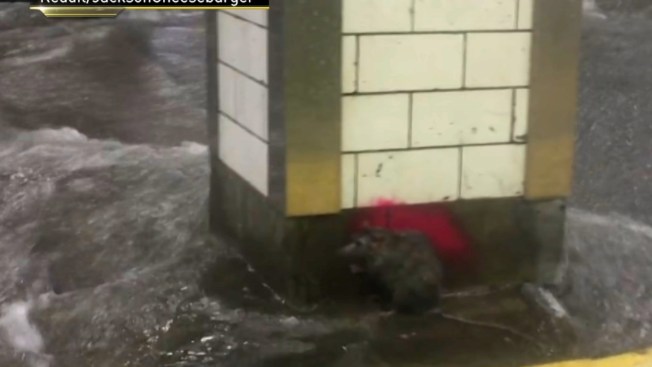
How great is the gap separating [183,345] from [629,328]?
1261 mm

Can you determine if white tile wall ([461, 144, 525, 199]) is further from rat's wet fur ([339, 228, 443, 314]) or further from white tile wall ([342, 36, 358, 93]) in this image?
white tile wall ([342, 36, 358, 93])

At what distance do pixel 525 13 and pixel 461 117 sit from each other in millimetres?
351

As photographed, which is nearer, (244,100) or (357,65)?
(357,65)

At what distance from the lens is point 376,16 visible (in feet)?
8.62

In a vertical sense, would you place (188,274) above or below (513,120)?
below

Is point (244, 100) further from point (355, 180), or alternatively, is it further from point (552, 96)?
point (552, 96)

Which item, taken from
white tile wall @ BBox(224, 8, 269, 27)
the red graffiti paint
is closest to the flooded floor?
the red graffiti paint

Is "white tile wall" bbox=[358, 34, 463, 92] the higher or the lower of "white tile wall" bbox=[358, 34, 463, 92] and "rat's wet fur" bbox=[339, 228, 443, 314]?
the higher

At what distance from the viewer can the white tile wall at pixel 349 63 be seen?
8.61 ft

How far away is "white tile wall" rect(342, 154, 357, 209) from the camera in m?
2.71

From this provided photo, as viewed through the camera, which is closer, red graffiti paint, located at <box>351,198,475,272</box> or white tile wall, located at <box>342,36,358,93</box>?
white tile wall, located at <box>342,36,358,93</box>

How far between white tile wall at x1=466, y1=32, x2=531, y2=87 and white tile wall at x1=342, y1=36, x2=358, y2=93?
35 centimetres

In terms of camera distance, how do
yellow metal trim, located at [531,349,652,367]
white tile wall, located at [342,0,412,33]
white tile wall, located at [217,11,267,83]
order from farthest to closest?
white tile wall, located at [217,11,267,83] → white tile wall, located at [342,0,412,33] → yellow metal trim, located at [531,349,652,367]

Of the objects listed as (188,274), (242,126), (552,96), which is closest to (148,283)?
(188,274)
